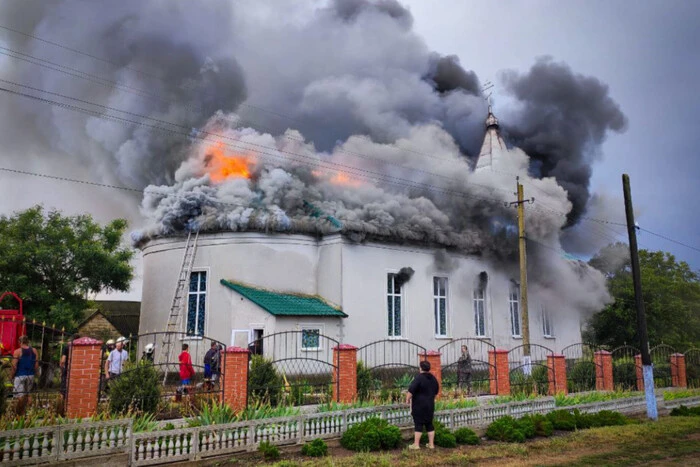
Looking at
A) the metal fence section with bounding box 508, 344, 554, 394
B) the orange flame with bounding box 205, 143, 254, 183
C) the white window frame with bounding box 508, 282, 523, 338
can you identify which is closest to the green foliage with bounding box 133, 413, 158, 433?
the metal fence section with bounding box 508, 344, 554, 394

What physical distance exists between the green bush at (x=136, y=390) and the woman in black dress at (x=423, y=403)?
5651mm

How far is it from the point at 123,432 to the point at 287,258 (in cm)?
1407

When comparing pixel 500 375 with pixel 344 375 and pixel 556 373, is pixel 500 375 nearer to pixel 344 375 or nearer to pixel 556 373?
pixel 556 373

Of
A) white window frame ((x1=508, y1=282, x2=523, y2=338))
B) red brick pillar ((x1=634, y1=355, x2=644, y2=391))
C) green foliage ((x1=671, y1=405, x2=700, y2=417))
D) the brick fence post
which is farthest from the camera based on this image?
white window frame ((x1=508, y1=282, x2=523, y2=338))

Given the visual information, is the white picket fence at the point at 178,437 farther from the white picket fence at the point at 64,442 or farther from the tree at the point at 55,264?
the tree at the point at 55,264

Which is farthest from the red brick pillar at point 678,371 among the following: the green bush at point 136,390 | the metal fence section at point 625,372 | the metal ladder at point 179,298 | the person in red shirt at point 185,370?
the green bush at point 136,390

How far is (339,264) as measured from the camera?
22.8m

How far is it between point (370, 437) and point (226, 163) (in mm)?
16487

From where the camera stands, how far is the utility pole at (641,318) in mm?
15891

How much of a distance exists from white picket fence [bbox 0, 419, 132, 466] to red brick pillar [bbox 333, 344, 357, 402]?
565cm

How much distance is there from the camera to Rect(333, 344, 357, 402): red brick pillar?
44.7 ft

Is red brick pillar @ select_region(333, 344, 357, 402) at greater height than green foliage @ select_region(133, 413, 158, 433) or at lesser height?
greater

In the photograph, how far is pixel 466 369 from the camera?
19625 millimetres

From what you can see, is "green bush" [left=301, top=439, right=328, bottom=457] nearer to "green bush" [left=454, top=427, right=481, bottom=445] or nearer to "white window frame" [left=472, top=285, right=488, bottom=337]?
"green bush" [left=454, top=427, right=481, bottom=445]
